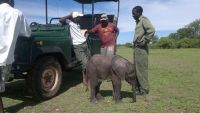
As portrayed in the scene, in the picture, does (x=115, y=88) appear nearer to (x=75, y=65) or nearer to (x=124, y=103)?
(x=124, y=103)

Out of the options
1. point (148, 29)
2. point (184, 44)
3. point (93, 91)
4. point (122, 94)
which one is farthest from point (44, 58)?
point (184, 44)

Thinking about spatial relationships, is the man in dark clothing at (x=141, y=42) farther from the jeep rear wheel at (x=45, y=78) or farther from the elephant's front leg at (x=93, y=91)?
the jeep rear wheel at (x=45, y=78)

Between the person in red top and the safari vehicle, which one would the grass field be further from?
the person in red top

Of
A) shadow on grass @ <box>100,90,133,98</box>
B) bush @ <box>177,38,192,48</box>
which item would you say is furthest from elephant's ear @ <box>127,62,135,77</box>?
bush @ <box>177,38,192,48</box>

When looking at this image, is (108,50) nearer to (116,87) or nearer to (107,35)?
(107,35)

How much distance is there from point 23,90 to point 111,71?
303 centimetres

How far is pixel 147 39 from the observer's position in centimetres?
873

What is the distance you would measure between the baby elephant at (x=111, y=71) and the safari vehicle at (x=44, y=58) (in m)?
1.01

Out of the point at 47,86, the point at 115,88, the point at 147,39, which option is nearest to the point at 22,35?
the point at 47,86

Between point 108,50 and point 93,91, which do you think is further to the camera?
point 108,50

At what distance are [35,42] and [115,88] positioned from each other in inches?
77.6

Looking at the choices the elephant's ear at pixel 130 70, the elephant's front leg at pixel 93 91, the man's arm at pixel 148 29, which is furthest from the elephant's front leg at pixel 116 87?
the man's arm at pixel 148 29

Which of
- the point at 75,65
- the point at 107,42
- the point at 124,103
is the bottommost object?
the point at 124,103

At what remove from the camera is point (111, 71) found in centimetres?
820
